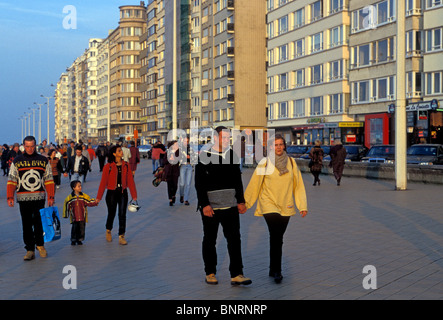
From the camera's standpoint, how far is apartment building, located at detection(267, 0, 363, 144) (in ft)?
195

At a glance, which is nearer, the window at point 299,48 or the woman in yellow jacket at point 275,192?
the woman in yellow jacket at point 275,192

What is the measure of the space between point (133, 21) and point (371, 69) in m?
77.2

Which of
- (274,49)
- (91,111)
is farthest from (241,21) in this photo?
(91,111)

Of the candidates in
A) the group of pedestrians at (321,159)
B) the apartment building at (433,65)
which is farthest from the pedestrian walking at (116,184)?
the apartment building at (433,65)

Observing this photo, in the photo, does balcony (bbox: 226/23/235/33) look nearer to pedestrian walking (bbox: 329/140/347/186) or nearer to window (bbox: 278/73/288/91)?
window (bbox: 278/73/288/91)

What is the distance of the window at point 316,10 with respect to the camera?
62906 millimetres

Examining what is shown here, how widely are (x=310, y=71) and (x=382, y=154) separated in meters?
31.8

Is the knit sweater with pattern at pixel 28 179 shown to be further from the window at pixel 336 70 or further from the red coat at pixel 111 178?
the window at pixel 336 70

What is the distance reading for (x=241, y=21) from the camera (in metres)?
79.7

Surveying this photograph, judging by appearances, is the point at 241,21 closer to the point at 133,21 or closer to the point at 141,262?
the point at 133,21

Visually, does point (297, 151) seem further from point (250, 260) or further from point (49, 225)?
point (250, 260)

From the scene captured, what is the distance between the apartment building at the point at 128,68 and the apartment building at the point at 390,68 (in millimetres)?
72380

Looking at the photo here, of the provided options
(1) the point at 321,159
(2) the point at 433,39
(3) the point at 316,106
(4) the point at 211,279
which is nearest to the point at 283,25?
(3) the point at 316,106

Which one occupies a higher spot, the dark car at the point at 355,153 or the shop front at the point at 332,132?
the shop front at the point at 332,132
